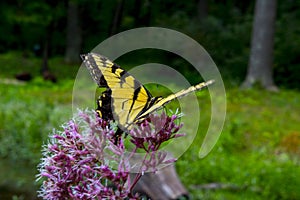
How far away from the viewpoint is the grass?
526 centimetres

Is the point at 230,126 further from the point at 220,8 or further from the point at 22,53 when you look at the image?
the point at 220,8

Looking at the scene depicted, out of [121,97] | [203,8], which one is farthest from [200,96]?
[203,8]

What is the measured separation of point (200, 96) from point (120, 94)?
7689mm

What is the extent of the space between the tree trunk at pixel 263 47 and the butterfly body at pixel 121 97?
32.9ft

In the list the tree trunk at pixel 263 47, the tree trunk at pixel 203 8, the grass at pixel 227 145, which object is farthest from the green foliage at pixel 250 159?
the tree trunk at pixel 203 8

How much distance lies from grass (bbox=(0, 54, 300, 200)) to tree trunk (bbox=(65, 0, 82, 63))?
684 centimetres

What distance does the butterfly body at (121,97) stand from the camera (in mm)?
1346

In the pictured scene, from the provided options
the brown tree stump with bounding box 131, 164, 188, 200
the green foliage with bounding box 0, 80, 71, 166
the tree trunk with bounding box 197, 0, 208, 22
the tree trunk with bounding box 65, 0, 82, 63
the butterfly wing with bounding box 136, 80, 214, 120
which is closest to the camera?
the butterfly wing with bounding box 136, 80, 214, 120

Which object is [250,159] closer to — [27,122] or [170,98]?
[27,122]

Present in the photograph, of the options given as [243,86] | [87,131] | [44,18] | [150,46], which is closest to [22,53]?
[44,18]

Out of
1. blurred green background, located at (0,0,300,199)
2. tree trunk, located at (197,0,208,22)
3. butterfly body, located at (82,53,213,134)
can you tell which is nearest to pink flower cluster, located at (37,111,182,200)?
butterfly body, located at (82,53,213,134)

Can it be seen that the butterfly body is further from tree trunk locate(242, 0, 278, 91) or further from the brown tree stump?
tree trunk locate(242, 0, 278, 91)

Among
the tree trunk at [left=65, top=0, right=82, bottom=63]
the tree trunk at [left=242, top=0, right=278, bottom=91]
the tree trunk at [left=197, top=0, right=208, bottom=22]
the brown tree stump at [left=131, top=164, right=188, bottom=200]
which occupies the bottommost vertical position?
the brown tree stump at [left=131, top=164, right=188, bottom=200]

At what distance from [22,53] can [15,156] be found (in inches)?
457
